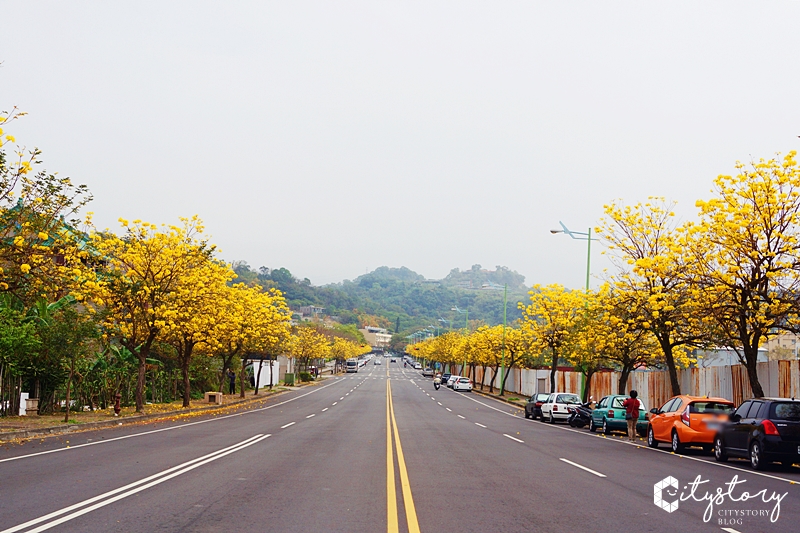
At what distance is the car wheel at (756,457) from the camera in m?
16.1

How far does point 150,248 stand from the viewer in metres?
30.1

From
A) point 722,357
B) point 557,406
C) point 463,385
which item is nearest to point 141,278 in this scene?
point 557,406

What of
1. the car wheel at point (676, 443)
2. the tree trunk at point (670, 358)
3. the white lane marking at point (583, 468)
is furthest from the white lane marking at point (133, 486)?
the tree trunk at point (670, 358)

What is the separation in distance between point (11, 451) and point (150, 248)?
14249mm

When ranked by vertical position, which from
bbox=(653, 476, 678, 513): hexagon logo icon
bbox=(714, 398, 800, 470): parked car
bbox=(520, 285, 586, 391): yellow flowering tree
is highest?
bbox=(520, 285, 586, 391): yellow flowering tree

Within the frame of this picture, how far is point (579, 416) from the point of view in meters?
32.7

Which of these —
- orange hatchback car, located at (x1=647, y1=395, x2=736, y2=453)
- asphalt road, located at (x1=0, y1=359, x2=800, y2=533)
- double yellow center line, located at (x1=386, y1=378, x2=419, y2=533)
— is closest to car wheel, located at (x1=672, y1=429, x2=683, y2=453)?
orange hatchback car, located at (x1=647, y1=395, x2=736, y2=453)

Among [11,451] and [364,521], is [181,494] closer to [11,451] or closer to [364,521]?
[364,521]

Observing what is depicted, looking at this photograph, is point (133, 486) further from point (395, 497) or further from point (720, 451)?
point (720, 451)

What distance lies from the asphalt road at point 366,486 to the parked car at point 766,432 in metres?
0.42

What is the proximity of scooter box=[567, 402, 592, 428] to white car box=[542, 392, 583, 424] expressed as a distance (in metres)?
0.68

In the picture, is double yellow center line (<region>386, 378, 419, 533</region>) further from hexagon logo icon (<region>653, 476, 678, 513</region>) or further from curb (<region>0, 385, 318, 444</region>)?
curb (<region>0, 385, 318, 444</region>)

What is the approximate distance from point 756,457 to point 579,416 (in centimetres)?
1661

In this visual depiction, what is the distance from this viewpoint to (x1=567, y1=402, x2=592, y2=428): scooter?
107 ft
